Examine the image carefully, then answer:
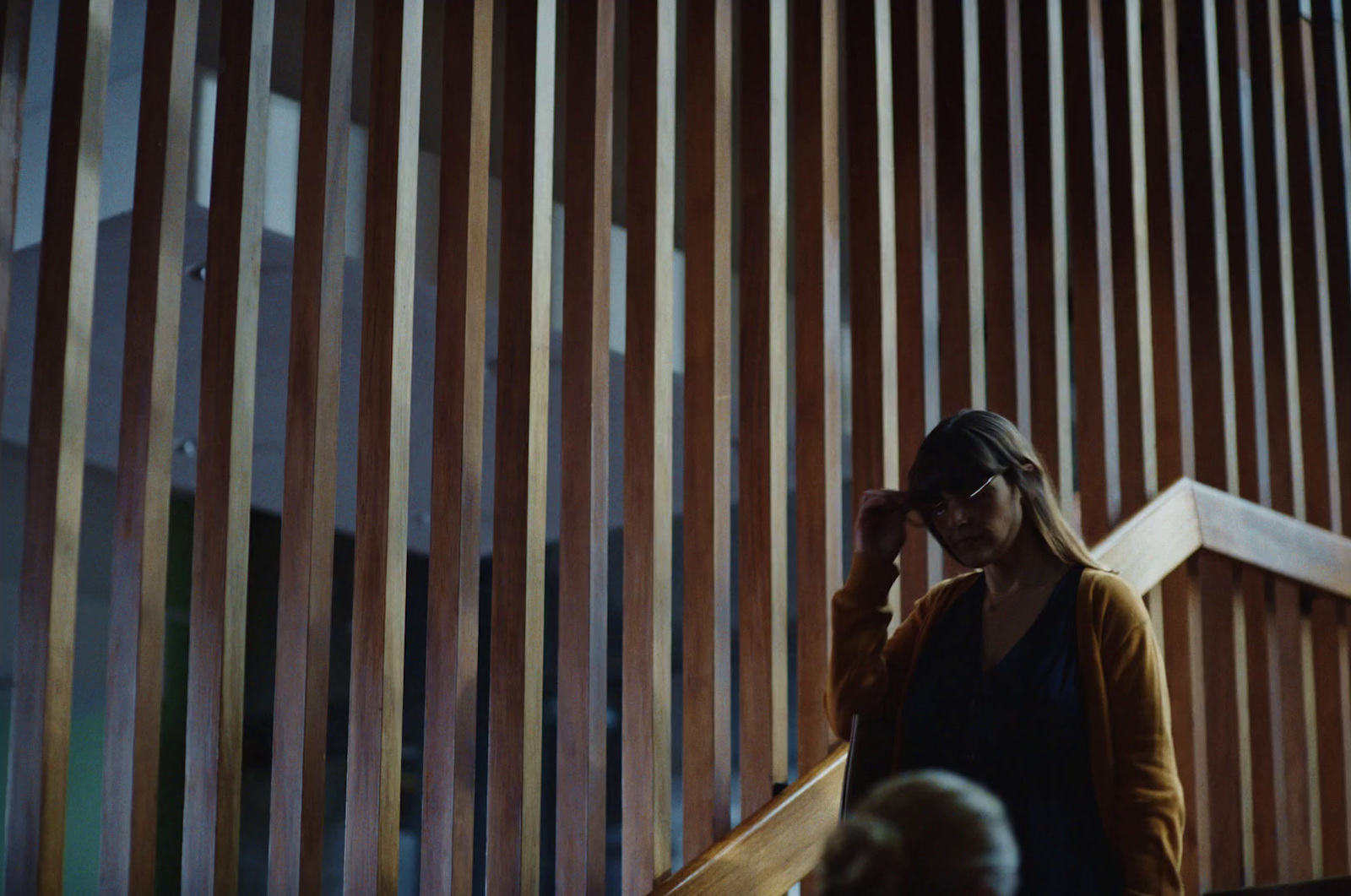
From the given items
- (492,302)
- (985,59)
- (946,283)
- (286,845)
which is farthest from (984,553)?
(492,302)

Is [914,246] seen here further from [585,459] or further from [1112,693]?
[1112,693]

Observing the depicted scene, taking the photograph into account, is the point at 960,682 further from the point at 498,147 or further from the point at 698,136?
the point at 498,147

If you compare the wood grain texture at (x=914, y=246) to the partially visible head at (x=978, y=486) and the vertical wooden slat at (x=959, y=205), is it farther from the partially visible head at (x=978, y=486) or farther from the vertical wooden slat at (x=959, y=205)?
the partially visible head at (x=978, y=486)

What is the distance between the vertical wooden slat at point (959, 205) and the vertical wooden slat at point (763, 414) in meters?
0.47

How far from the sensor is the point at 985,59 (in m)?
3.58

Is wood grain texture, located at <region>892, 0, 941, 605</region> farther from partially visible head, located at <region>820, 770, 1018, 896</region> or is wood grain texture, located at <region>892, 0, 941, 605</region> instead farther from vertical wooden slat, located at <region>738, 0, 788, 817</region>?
partially visible head, located at <region>820, 770, 1018, 896</region>

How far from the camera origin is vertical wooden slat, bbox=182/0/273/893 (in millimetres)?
2270

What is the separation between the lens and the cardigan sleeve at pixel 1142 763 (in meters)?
1.99

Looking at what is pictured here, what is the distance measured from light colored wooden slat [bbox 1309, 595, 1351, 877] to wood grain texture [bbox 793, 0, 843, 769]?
57.8 inches

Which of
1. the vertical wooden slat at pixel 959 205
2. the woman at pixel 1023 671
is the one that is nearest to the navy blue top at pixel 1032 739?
the woman at pixel 1023 671

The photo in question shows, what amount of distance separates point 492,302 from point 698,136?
2.59 m

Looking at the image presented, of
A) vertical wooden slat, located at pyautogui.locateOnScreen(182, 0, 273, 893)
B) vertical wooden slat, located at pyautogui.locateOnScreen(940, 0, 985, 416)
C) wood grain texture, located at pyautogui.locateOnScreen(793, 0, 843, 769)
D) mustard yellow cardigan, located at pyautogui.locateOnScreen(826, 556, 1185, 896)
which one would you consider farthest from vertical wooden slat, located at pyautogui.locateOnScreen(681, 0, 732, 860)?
vertical wooden slat, located at pyautogui.locateOnScreen(182, 0, 273, 893)

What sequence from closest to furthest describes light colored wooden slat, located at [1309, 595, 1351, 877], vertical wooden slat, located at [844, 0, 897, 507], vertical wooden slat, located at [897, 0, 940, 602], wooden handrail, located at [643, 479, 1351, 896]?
wooden handrail, located at [643, 479, 1351, 896] → vertical wooden slat, located at [844, 0, 897, 507] → vertical wooden slat, located at [897, 0, 940, 602] → light colored wooden slat, located at [1309, 595, 1351, 877]

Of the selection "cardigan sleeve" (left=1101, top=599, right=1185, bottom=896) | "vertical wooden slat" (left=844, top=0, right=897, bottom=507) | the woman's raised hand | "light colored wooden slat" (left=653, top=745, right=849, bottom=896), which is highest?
"vertical wooden slat" (left=844, top=0, right=897, bottom=507)
